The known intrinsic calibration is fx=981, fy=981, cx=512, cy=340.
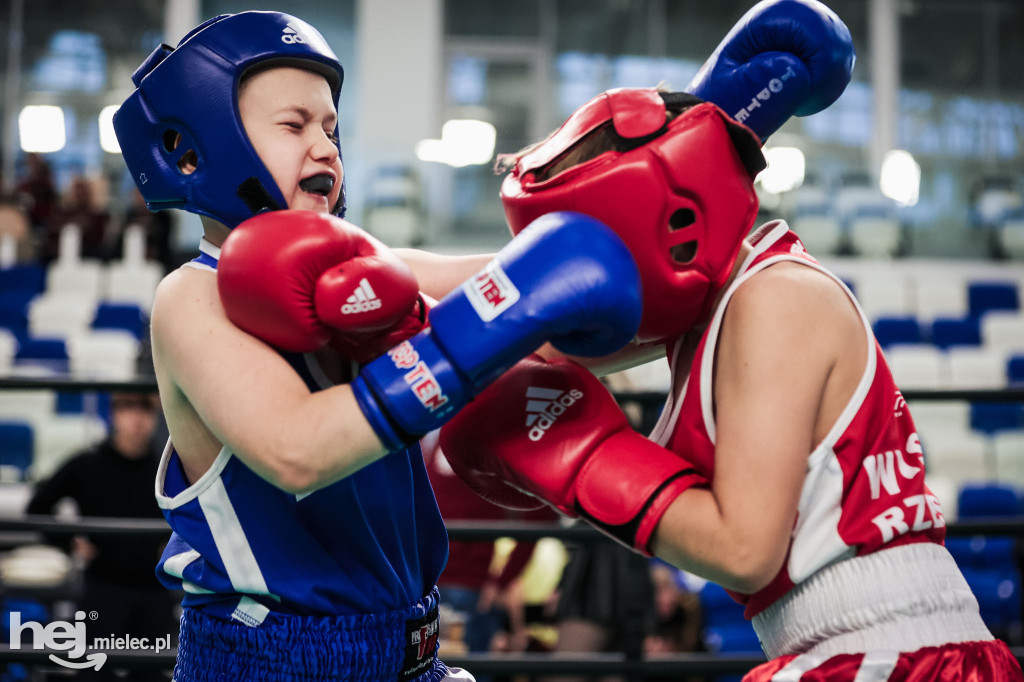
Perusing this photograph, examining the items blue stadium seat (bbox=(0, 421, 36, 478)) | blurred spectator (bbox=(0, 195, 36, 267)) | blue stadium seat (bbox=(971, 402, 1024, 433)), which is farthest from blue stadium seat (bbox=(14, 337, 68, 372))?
blue stadium seat (bbox=(971, 402, 1024, 433))

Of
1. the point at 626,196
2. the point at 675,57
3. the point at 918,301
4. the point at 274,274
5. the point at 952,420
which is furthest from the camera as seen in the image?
the point at 675,57

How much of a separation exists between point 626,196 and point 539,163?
0.15 m

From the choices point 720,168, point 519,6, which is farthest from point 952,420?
point 720,168

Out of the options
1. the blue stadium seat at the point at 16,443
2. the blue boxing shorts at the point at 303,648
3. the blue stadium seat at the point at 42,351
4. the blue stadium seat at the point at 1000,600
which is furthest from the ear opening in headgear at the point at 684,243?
the blue stadium seat at the point at 42,351

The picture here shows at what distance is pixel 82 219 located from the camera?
8.98 meters

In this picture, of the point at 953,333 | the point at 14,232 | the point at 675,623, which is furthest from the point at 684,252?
the point at 14,232

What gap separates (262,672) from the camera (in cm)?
131

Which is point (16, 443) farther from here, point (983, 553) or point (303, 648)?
point (983, 553)

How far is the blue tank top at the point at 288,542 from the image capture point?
4.36ft

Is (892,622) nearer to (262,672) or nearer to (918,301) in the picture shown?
(262,672)

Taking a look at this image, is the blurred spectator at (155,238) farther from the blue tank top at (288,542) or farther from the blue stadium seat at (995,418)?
the blue tank top at (288,542)

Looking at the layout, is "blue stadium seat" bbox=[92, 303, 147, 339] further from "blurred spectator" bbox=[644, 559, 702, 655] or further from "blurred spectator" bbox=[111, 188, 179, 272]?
"blurred spectator" bbox=[644, 559, 702, 655]

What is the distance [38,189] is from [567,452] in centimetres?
980

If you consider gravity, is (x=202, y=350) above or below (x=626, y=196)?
below
